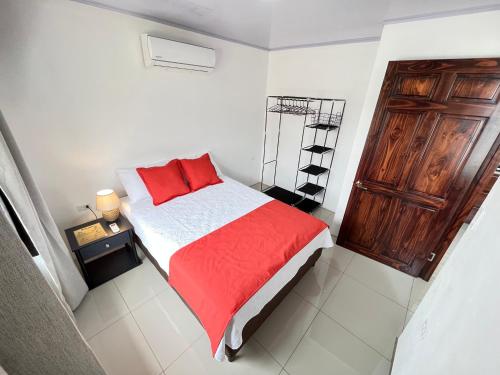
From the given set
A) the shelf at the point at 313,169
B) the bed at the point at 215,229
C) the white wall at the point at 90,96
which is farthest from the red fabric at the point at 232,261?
the white wall at the point at 90,96

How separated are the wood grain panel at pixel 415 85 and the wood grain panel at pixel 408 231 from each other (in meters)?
0.99

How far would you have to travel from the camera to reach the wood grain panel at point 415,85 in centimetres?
168

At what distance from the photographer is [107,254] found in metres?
2.28

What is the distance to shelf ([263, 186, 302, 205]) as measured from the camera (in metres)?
3.26

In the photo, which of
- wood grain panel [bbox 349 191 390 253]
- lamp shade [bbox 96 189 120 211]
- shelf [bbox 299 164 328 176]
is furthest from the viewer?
shelf [bbox 299 164 328 176]

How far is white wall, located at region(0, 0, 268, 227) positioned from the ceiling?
0.21 m

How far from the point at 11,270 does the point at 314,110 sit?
3.27 meters

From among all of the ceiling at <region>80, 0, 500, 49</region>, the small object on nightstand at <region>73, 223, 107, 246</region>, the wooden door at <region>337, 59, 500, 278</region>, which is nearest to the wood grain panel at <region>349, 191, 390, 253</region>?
the wooden door at <region>337, 59, 500, 278</region>

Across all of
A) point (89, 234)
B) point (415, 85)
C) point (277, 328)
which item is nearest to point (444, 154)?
point (415, 85)

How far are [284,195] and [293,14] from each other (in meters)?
2.30

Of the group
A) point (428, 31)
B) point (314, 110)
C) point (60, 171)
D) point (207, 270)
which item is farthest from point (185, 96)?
point (428, 31)

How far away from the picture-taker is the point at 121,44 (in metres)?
1.97

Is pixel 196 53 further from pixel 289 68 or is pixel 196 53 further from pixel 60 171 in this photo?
pixel 60 171

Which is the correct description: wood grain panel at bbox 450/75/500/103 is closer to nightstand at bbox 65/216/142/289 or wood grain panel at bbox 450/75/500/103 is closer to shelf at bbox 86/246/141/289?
nightstand at bbox 65/216/142/289
